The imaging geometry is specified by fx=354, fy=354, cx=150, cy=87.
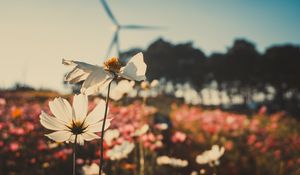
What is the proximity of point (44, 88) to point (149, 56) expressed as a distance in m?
18.9

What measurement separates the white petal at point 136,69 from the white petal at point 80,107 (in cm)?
16

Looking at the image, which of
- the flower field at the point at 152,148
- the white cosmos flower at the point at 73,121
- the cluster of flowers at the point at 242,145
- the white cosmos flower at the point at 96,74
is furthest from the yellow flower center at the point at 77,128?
the cluster of flowers at the point at 242,145

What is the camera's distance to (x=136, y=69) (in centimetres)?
93

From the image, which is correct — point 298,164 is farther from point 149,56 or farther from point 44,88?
point 149,56

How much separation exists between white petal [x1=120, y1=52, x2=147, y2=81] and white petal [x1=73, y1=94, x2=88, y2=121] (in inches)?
6.1

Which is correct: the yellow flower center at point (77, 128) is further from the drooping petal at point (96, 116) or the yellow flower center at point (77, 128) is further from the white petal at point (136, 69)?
the white petal at point (136, 69)

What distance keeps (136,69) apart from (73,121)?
0.23 metres

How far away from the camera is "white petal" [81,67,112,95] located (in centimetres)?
88

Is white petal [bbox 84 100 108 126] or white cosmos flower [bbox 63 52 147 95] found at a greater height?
white cosmos flower [bbox 63 52 147 95]

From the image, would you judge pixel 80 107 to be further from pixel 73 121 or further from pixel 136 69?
pixel 136 69

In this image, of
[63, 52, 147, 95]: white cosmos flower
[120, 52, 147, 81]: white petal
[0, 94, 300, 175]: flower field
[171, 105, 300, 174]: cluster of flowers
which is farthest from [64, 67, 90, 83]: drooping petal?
[171, 105, 300, 174]: cluster of flowers

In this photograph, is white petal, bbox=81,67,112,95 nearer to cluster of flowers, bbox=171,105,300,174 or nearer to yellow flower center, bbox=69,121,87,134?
yellow flower center, bbox=69,121,87,134

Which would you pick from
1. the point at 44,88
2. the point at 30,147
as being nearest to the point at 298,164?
the point at 30,147

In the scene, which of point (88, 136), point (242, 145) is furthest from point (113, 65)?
point (242, 145)
